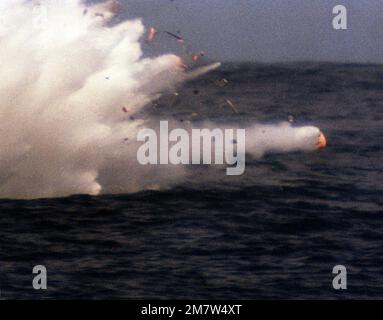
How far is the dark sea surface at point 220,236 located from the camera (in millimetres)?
27688

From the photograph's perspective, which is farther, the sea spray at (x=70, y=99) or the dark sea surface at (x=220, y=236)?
the sea spray at (x=70, y=99)

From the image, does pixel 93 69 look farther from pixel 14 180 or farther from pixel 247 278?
pixel 247 278

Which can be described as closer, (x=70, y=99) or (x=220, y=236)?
(x=220, y=236)

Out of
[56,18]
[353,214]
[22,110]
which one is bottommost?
[353,214]

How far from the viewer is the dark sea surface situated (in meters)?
27.7

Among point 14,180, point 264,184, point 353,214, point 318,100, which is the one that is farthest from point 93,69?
point 318,100

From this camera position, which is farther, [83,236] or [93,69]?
[93,69]

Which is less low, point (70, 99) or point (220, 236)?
point (70, 99)

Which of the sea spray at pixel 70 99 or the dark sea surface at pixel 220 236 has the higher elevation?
the sea spray at pixel 70 99

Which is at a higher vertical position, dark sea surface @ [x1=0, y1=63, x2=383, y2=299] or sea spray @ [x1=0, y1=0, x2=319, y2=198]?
sea spray @ [x1=0, y1=0, x2=319, y2=198]

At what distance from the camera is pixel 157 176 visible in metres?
38.1

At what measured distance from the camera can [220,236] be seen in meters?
32.1

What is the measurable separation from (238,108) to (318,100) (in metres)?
12.6

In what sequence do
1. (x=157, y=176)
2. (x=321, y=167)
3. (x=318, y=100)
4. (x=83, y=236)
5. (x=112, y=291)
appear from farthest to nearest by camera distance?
(x=318, y=100)
(x=321, y=167)
(x=157, y=176)
(x=83, y=236)
(x=112, y=291)
